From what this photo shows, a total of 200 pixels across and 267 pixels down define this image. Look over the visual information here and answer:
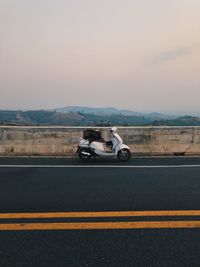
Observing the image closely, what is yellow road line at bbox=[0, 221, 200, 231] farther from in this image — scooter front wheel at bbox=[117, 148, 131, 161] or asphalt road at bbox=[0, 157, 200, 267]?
scooter front wheel at bbox=[117, 148, 131, 161]

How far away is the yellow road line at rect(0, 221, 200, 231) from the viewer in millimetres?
4836

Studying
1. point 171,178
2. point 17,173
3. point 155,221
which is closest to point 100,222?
point 155,221

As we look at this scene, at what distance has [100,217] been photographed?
206 inches

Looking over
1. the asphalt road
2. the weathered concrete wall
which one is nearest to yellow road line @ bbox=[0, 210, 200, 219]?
the asphalt road

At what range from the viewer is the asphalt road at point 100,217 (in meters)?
4.06

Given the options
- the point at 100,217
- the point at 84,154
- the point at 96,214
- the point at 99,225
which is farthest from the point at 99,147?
the point at 99,225

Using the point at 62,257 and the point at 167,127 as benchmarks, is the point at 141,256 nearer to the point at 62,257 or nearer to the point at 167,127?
the point at 62,257

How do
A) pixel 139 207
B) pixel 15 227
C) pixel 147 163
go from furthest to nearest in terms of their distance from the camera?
1. pixel 147 163
2. pixel 139 207
3. pixel 15 227

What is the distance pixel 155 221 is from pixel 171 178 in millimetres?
2851

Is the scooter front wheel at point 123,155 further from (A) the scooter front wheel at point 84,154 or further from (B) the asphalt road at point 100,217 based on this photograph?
(B) the asphalt road at point 100,217

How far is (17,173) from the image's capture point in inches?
336

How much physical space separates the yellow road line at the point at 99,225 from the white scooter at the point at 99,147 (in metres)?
5.43

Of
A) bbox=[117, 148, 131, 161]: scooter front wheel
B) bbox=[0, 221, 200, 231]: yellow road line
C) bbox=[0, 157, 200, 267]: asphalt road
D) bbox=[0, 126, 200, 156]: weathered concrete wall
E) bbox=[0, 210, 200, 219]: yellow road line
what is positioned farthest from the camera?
bbox=[0, 126, 200, 156]: weathered concrete wall

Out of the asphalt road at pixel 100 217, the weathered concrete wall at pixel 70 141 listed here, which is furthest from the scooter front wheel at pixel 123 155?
the asphalt road at pixel 100 217
